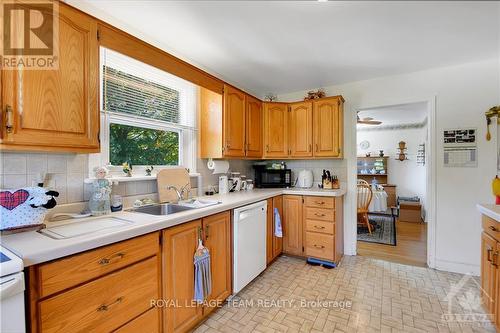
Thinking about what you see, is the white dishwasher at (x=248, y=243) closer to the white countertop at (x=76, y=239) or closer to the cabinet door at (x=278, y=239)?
the cabinet door at (x=278, y=239)

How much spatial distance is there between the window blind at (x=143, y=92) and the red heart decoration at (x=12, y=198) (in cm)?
94

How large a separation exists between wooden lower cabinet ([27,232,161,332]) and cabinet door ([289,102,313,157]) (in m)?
2.33

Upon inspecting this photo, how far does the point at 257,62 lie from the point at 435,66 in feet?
6.69

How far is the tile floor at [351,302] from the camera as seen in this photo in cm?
178

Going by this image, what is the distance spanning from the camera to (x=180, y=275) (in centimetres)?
157

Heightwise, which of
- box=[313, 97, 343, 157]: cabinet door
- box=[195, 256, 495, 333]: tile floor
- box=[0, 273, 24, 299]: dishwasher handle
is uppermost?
box=[313, 97, 343, 157]: cabinet door

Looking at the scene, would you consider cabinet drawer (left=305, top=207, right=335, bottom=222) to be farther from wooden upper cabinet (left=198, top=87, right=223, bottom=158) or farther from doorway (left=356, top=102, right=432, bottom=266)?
wooden upper cabinet (left=198, top=87, right=223, bottom=158)

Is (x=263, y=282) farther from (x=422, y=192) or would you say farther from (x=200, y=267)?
(x=422, y=192)

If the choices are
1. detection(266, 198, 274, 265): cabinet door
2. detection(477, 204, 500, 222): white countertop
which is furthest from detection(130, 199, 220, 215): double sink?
detection(477, 204, 500, 222): white countertop

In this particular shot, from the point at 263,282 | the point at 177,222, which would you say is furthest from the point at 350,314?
the point at 177,222

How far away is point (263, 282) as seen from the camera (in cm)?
244

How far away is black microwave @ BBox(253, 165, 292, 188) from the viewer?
3.34 meters

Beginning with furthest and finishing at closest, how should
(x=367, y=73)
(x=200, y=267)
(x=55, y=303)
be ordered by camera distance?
(x=367, y=73) < (x=200, y=267) < (x=55, y=303)

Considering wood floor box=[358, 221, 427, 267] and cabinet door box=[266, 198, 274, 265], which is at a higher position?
cabinet door box=[266, 198, 274, 265]
